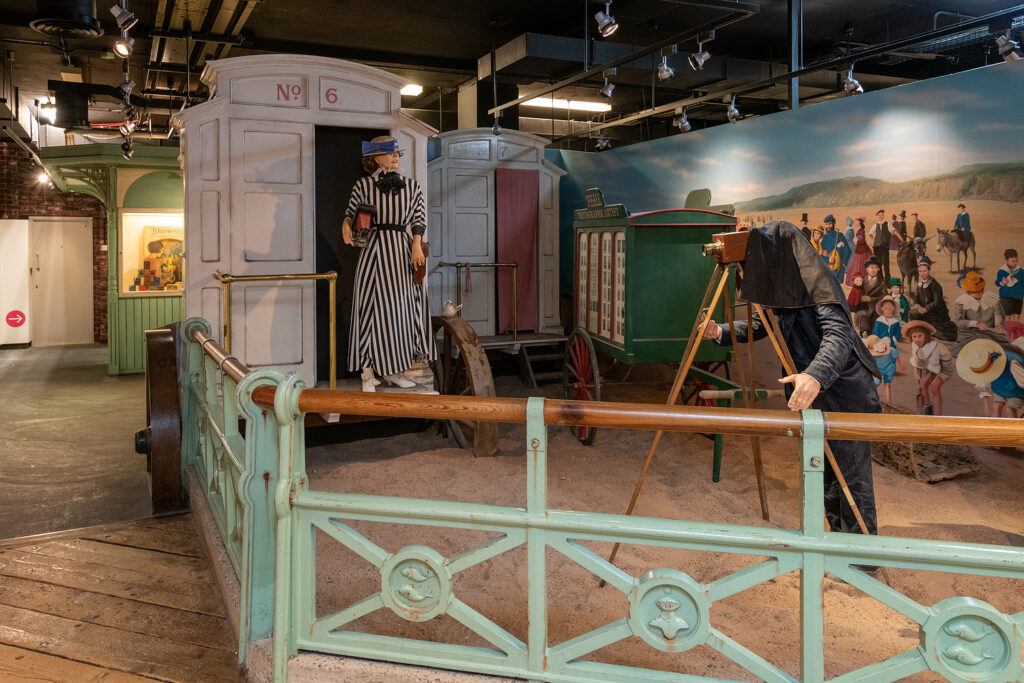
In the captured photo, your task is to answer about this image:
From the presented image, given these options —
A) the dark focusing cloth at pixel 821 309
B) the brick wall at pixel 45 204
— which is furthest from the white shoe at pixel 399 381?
the brick wall at pixel 45 204

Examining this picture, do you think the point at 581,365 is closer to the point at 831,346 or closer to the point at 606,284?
the point at 606,284

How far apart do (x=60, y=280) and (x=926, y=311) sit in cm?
1354

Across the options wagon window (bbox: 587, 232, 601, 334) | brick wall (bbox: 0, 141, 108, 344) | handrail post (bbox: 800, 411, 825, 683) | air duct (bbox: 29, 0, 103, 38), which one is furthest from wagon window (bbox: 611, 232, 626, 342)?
brick wall (bbox: 0, 141, 108, 344)

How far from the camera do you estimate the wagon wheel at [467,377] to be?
18.9 feet

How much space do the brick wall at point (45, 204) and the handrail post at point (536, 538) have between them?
13.9 metres

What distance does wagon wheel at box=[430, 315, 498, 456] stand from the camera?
575cm

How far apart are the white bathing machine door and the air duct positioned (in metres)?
1.09

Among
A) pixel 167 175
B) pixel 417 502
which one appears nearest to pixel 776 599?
pixel 417 502

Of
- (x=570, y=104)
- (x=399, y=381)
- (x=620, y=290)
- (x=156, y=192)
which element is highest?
(x=570, y=104)

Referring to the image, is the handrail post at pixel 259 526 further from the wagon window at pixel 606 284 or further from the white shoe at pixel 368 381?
the wagon window at pixel 606 284

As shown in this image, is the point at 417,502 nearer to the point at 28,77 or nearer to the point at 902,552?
the point at 902,552

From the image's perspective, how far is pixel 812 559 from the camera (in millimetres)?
1879

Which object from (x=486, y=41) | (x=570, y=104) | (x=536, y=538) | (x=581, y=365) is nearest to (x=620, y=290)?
(x=581, y=365)

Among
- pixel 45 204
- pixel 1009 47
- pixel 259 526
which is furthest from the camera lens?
pixel 45 204
